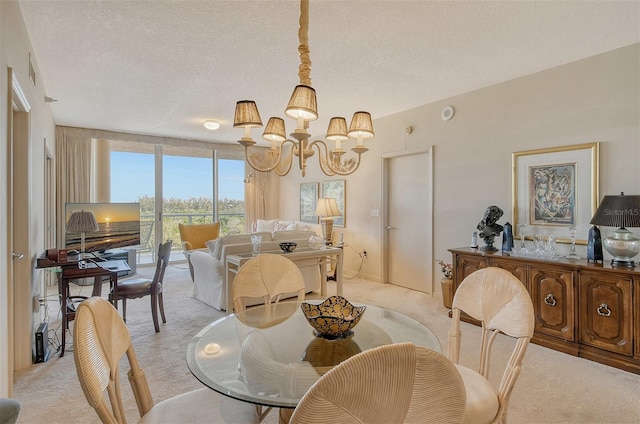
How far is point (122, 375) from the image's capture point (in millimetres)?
2510

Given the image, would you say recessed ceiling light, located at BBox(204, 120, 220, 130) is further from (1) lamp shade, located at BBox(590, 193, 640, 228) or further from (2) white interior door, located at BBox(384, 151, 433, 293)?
(1) lamp shade, located at BBox(590, 193, 640, 228)

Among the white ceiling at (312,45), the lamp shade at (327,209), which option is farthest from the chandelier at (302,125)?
the lamp shade at (327,209)

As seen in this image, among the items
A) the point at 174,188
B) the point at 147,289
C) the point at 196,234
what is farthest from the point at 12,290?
the point at 174,188

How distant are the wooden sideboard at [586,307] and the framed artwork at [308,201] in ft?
13.1

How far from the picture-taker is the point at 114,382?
118cm

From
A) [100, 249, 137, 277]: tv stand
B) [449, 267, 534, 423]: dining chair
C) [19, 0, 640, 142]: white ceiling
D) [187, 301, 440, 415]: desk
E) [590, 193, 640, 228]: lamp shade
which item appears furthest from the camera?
[100, 249, 137, 277]: tv stand

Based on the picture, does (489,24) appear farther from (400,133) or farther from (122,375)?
(122,375)

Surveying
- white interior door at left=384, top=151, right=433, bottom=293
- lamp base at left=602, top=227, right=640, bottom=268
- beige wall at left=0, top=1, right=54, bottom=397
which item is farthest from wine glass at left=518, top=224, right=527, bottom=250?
beige wall at left=0, top=1, right=54, bottom=397

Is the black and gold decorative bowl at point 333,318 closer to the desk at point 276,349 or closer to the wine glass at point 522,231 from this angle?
the desk at point 276,349

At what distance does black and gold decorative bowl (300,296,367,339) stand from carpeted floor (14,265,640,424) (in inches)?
33.1

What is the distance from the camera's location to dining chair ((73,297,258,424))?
993 mm

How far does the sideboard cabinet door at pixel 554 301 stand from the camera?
2.83m

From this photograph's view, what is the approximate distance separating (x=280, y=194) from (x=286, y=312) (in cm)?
598

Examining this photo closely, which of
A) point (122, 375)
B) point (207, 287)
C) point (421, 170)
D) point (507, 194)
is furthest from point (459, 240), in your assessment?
point (122, 375)
